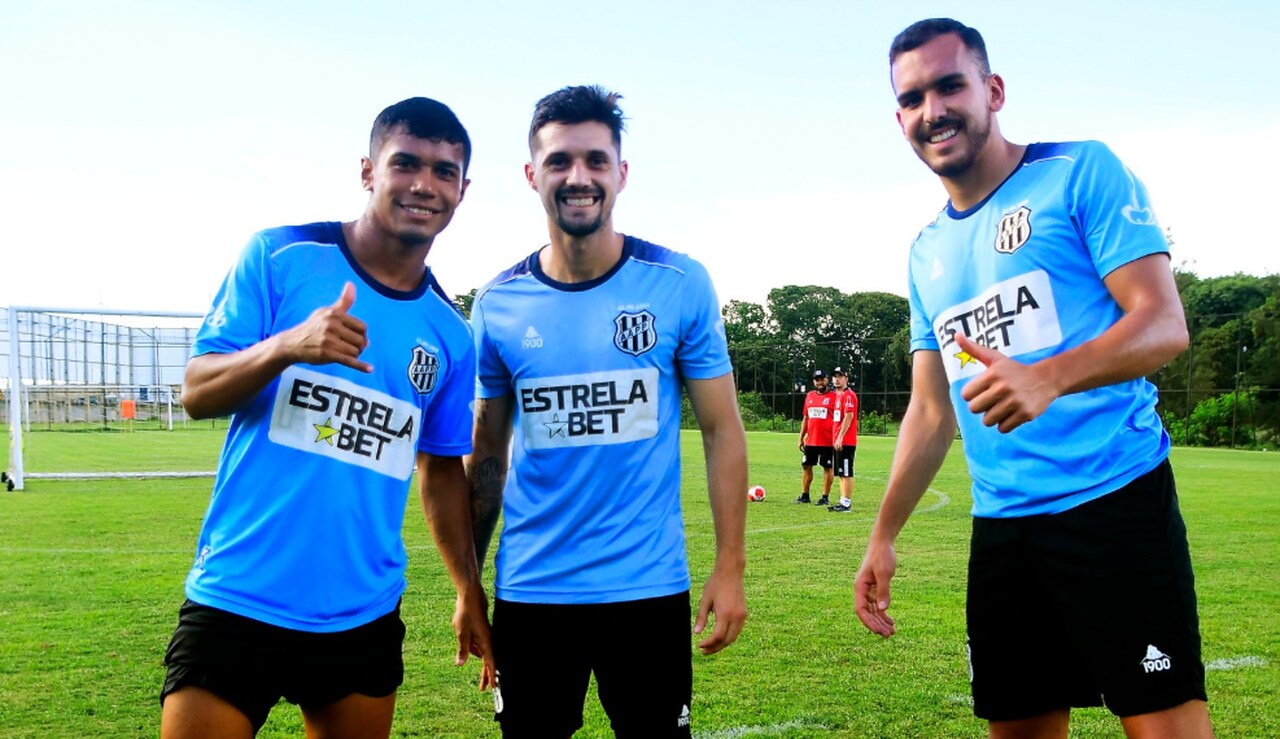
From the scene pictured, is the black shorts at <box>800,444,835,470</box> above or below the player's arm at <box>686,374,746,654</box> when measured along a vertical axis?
below

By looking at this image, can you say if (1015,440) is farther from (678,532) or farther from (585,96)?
(585,96)

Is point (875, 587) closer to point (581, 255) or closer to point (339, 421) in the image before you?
point (581, 255)

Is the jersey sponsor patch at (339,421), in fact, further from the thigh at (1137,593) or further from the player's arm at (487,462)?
the thigh at (1137,593)

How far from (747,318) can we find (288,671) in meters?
88.2

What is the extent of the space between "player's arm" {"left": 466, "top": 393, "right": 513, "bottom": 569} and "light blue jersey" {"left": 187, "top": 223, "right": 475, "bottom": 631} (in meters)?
0.34

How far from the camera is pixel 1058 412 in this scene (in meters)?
2.72

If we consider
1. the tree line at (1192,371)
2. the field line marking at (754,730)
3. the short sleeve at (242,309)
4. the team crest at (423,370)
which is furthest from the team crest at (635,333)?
the tree line at (1192,371)

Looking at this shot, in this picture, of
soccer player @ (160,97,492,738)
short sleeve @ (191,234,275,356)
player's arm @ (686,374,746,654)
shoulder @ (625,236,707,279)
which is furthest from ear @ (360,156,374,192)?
player's arm @ (686,374,746,654)

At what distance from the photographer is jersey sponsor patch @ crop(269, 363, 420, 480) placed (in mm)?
2719

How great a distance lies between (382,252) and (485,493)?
87cm

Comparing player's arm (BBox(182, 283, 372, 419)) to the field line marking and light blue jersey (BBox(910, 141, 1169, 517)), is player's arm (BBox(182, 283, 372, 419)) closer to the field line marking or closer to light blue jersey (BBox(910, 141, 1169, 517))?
light blue jersey (BBox(910, 141, 1169, 517))

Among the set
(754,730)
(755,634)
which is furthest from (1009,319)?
(755,634)

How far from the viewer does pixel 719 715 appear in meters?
4.84

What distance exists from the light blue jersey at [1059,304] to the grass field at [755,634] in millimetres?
555
